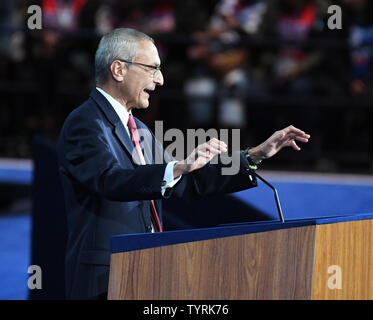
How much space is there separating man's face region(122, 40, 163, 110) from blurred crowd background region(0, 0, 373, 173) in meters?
4.30

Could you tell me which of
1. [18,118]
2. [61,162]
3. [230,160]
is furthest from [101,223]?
[18,118]

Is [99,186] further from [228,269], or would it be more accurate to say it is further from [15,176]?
[15,176]

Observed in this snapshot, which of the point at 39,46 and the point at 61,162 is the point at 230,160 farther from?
the point at 39,46

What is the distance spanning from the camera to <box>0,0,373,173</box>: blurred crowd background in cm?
657

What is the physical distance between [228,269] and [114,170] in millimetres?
427

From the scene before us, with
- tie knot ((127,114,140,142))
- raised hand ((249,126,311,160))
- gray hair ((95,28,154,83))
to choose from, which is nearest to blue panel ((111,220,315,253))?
raised hand ((249,126,311,160))

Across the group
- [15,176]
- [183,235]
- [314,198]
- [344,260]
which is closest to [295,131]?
[344,260]

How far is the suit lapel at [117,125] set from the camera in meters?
2.34

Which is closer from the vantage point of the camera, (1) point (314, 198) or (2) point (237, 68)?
(1) point (314, 198)

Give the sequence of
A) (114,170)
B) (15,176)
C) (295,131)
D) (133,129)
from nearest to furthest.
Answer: (114,170) < (295,131) < (133,129) < (15,176)

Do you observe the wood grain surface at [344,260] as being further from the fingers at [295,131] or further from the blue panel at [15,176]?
the blue panel at [15,176]

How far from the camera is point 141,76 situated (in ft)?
7.74

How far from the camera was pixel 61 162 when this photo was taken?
2.34 metres

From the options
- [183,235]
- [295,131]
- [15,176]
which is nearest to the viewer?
[183,235]
